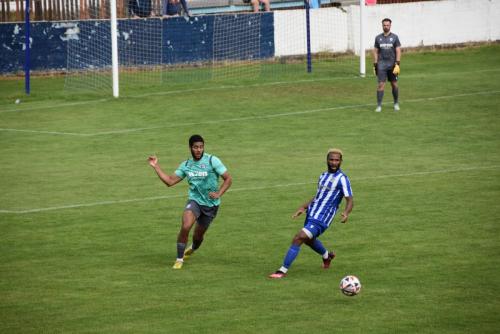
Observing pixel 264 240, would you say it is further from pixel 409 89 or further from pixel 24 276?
pixel 409 89

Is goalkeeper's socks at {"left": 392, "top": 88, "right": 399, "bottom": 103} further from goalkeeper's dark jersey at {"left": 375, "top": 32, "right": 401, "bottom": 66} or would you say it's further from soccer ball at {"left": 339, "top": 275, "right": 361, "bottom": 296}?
soccer ball at {"left": 339, "top": 275, "right": 361, "bottom": 296}

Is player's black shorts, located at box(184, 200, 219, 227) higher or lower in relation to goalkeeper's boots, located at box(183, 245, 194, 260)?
higher

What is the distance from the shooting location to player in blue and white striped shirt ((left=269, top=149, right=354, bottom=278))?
14.4 meters

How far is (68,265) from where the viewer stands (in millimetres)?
15578

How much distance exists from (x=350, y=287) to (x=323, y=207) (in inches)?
72.4

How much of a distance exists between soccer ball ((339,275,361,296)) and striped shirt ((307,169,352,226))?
1561 mm

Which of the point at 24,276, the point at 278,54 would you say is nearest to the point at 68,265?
the point at 24,276

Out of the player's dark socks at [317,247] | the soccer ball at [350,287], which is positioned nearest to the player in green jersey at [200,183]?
the player's dark socks at [317,247]

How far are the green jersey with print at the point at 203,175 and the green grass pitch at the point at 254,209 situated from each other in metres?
1.04

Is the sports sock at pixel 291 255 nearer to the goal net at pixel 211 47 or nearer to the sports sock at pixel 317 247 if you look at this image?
the sports sock at pixel 317 247

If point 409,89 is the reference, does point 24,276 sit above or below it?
below

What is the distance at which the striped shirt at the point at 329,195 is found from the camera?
47.7 feet

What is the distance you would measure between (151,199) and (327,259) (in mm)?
6700

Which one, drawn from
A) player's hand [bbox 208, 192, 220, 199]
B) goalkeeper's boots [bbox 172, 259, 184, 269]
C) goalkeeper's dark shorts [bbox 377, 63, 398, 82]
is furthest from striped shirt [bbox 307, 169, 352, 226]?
goalkeeper's dark shorts [bbox 377, 63, 398, 82]
